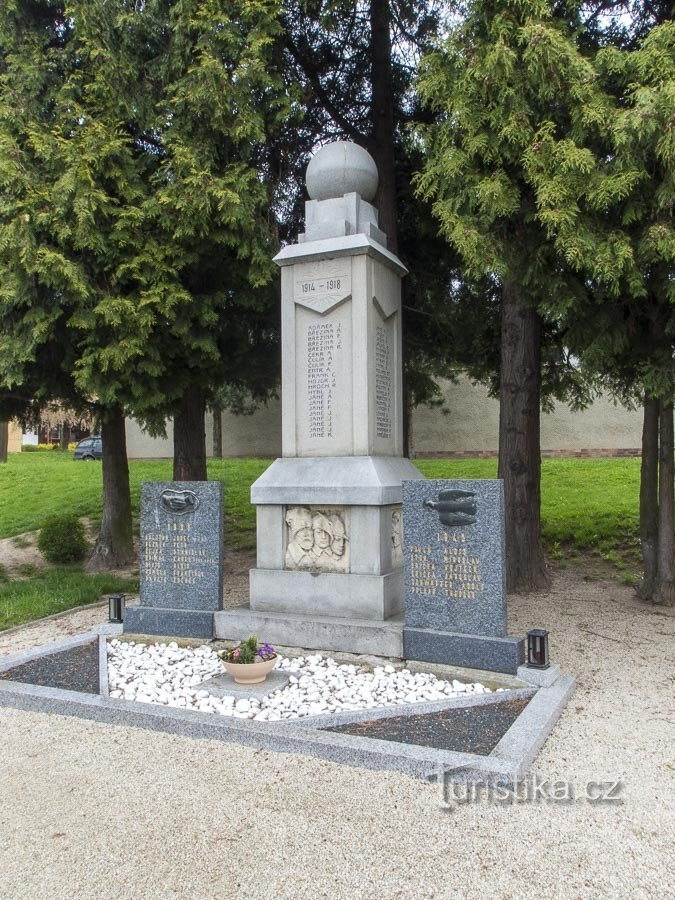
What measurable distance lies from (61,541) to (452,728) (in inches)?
286

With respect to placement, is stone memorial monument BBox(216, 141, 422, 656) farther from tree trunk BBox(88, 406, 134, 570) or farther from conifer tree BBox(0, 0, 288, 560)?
tree trunk BBox(88, 406, 134, 570)

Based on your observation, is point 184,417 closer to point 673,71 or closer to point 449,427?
point 673,71

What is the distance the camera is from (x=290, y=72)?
27.0 ft

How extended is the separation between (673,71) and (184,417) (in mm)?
6266

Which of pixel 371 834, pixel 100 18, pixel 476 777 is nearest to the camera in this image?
pixel 371 834

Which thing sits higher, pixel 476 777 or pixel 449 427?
pixel 449 427

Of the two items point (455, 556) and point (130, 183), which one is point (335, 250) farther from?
point (130, 183)

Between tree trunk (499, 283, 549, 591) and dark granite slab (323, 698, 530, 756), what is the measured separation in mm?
3691

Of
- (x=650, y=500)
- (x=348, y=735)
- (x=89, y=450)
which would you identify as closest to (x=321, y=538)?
(x=348, y=735)

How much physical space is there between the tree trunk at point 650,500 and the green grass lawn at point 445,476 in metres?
1.83

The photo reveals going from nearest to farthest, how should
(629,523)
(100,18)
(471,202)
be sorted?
(471,202)
(100,18)
(629,523)

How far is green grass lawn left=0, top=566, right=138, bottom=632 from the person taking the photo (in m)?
6.79

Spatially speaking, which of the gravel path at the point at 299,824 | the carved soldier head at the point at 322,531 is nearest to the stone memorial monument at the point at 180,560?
the carved soldier head at the point at 322,531

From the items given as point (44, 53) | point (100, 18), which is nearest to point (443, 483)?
point (100, 18)
